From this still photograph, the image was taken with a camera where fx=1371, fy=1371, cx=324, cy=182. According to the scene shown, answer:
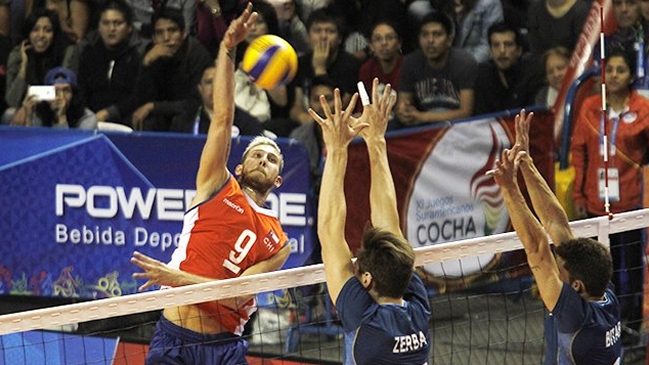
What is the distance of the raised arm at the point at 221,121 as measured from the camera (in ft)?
28.5

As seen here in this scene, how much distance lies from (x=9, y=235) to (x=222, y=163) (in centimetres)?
405

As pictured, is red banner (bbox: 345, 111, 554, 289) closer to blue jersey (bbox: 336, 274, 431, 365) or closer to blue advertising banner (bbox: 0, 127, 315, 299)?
blue advertising banner (bbox: 0, 127, 315, 299)

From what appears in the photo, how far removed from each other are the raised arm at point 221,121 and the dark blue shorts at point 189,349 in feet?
3.03

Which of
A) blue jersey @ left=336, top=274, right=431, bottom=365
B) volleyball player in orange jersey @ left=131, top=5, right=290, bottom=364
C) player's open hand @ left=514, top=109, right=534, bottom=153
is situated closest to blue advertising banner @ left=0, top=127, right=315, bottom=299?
volleyball player in orange jersey @ left=131, top=5, right=290, bottom=364

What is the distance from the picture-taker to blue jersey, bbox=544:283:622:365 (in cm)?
716

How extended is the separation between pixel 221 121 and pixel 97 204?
3509 millimetres

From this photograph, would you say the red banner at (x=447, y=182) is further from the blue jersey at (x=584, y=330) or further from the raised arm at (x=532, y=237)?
the blue jersey at (x=584, y=330)

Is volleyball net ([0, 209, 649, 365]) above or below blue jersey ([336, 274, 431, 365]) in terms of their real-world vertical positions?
below

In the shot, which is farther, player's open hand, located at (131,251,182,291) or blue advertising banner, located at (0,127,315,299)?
blue advertising banner, located at (0,127,315,299)

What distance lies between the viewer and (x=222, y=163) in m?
8.90

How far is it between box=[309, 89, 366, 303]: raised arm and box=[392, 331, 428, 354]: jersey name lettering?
1.35 ft

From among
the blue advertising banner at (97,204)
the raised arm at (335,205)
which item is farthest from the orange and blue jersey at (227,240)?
the blue advertising banner at (97,204)

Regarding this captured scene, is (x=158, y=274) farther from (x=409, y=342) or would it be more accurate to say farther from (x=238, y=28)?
(x=409, y=342)

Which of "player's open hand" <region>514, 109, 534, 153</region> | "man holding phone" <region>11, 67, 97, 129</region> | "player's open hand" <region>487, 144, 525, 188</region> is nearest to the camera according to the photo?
"player's open hand" <region>487, 144, 525, 188</region>
